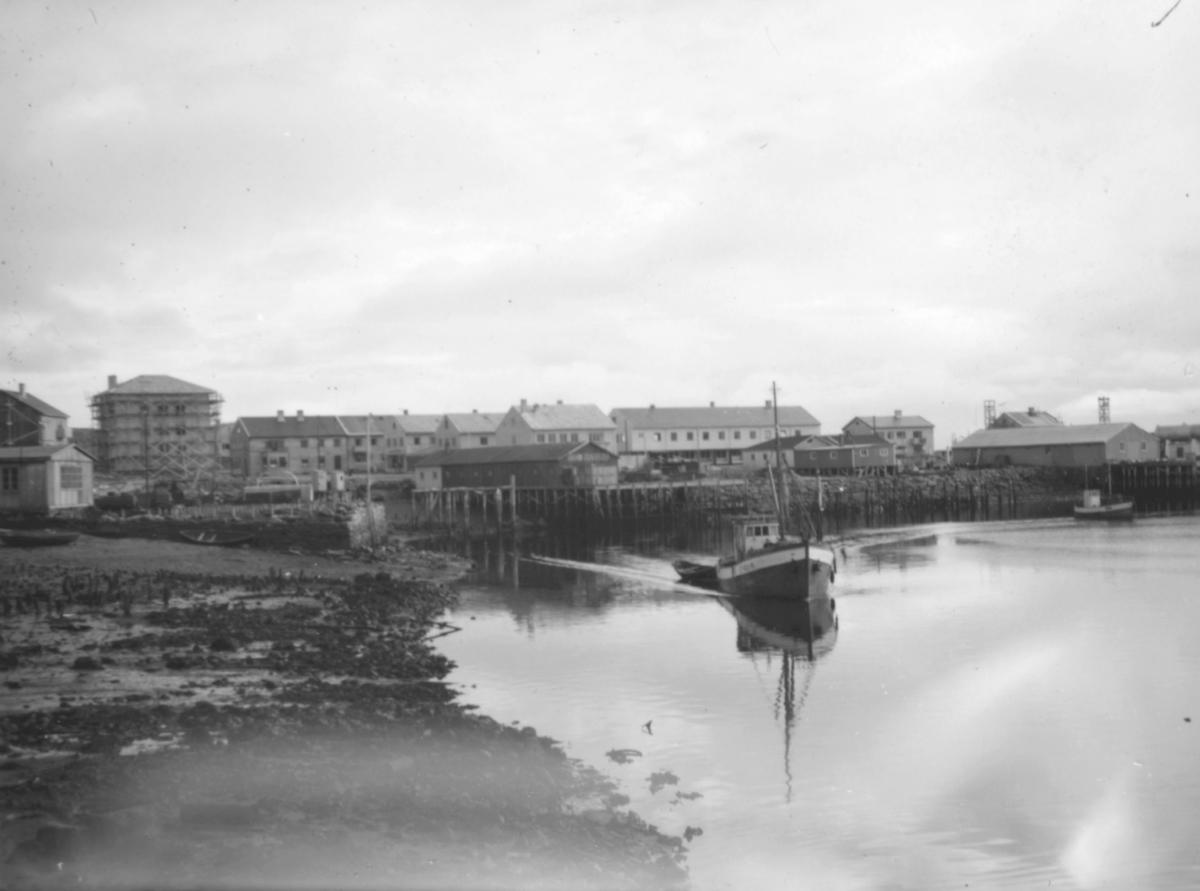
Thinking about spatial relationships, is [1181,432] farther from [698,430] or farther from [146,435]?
[146,435]

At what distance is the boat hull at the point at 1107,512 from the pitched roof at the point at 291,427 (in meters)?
73.3

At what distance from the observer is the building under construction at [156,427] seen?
8394 cm

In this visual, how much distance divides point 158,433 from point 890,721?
7510 centimetres

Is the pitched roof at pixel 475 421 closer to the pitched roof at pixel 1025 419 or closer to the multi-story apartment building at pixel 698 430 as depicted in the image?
the multi-story apartment building at pixel 698 430

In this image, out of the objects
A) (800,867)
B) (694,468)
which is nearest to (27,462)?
(800,867)

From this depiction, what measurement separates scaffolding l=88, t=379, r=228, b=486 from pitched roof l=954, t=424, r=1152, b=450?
75.5 metres

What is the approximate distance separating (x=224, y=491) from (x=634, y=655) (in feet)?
181

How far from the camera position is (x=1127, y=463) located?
103375 millimetres

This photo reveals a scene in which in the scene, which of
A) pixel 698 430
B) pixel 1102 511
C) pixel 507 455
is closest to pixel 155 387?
pixel 507 455

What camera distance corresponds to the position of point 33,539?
1464 inches

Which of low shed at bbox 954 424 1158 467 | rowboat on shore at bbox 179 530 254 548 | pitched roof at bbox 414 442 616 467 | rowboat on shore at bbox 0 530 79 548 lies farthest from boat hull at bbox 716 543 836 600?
low shed at bbox 954 424 1158 467

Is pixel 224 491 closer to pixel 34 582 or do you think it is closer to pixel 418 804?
pixel 34 582

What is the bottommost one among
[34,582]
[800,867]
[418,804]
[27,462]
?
[800,867]

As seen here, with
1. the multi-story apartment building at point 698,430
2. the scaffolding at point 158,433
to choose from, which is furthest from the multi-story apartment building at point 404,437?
the scaffolding at point 158,433
